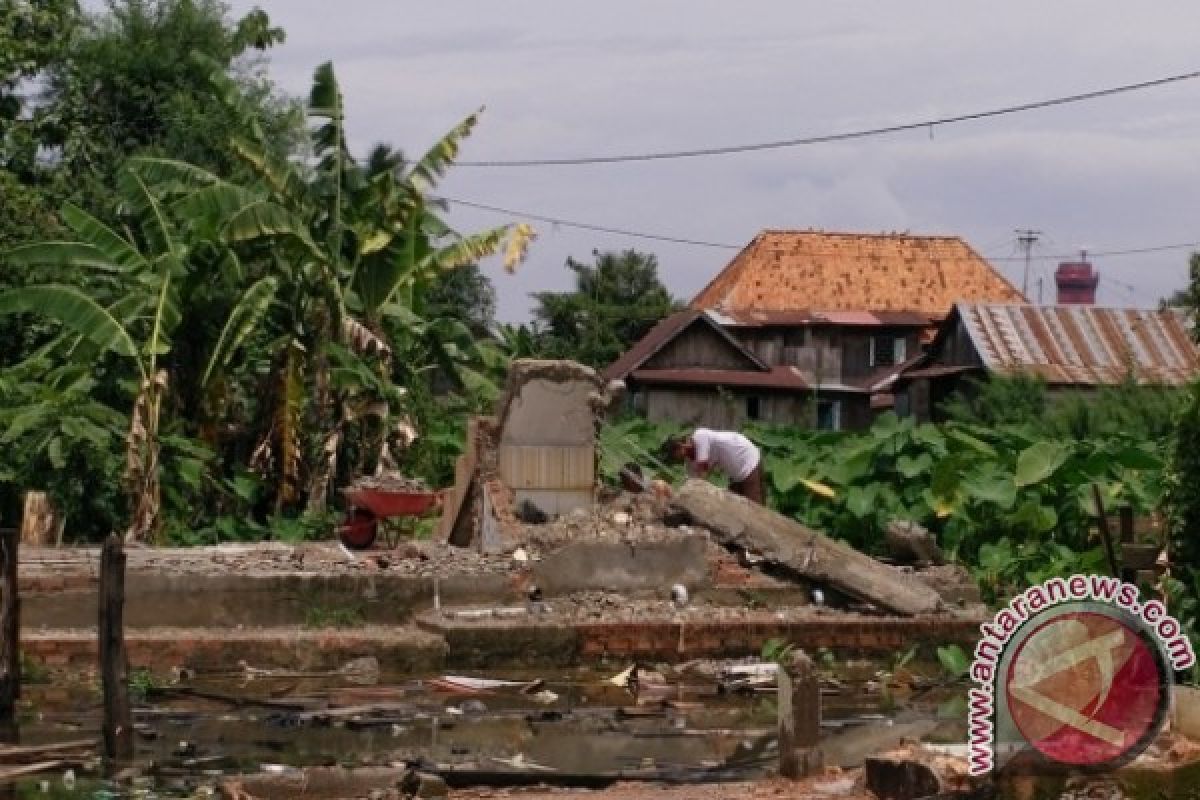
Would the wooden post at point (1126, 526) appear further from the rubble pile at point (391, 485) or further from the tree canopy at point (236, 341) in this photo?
the tree canopy at point (236, 341)

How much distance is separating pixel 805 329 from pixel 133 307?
3106 centimetres

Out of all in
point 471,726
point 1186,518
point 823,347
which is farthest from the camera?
point 823,347

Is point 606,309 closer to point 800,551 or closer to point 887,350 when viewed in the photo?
point 887,350

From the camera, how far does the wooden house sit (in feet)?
158

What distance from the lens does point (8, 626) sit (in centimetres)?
1309

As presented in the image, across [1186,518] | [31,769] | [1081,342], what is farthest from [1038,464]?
[1081,342]

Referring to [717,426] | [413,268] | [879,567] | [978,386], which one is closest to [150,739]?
[879,567]

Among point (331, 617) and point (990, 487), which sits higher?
point (990, 487)

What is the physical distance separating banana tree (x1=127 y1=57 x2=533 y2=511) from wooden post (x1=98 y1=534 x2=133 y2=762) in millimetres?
10484

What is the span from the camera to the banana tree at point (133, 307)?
833 inches

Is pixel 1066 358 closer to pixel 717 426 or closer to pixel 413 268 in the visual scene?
pixel 717 426

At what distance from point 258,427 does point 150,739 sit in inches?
418

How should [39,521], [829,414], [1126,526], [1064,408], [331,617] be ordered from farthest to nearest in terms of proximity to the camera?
[829,414] → [1064,408] → [39,521] → [331,617] → [1126,526]

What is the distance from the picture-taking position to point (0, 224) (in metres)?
27.0
